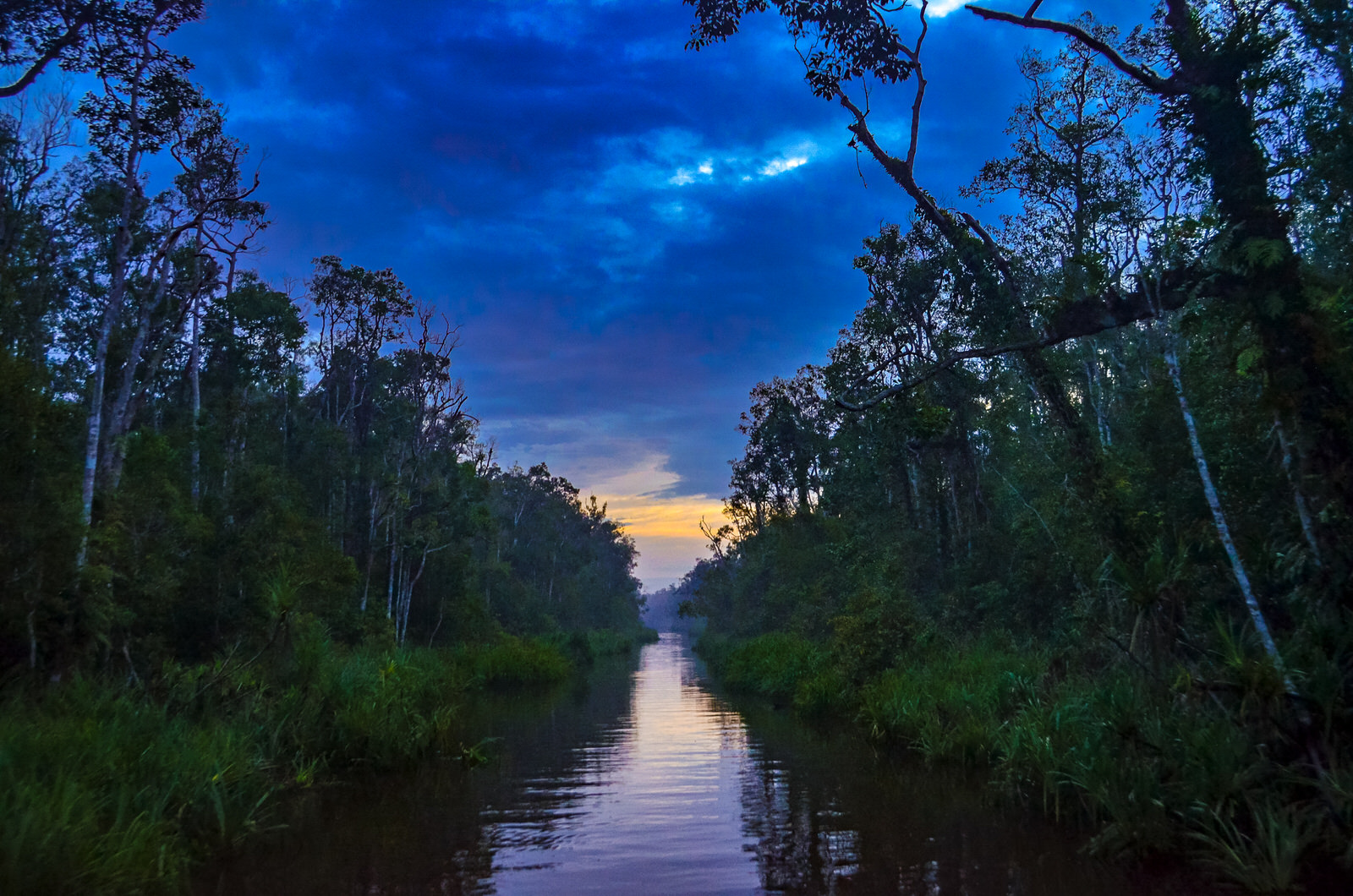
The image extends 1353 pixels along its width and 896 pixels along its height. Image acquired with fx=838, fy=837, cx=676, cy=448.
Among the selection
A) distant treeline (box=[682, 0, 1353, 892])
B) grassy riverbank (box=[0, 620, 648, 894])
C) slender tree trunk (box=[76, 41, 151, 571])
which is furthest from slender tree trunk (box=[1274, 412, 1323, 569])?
slender tree trunk (box=[76, 41, 151, 571])

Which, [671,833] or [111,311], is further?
[111,311]

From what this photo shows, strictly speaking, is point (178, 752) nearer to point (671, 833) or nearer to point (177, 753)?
point (177, 753)

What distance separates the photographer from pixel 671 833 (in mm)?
10305

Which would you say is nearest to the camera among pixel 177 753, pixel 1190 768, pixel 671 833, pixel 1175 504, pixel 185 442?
pixel 1190 768

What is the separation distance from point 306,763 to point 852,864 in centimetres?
864

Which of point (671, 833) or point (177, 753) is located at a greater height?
point (177, 753)

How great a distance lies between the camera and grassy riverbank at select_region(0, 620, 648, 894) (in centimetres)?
624

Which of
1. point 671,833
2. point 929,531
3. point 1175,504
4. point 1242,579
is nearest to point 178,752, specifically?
point 671,833

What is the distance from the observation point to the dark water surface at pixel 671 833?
8.00 m

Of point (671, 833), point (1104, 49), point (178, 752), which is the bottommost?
point (671, 833)

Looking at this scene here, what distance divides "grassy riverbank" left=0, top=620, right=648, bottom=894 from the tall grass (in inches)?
0.7

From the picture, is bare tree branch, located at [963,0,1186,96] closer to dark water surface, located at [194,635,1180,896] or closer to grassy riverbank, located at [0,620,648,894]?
dark water surface, located at [194,635,1180,896]

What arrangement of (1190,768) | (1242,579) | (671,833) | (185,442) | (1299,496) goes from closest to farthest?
(1190,768) < (1299,496) < (1242,579) < (671,833) < (185,442)

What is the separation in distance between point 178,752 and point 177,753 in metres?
0.06
